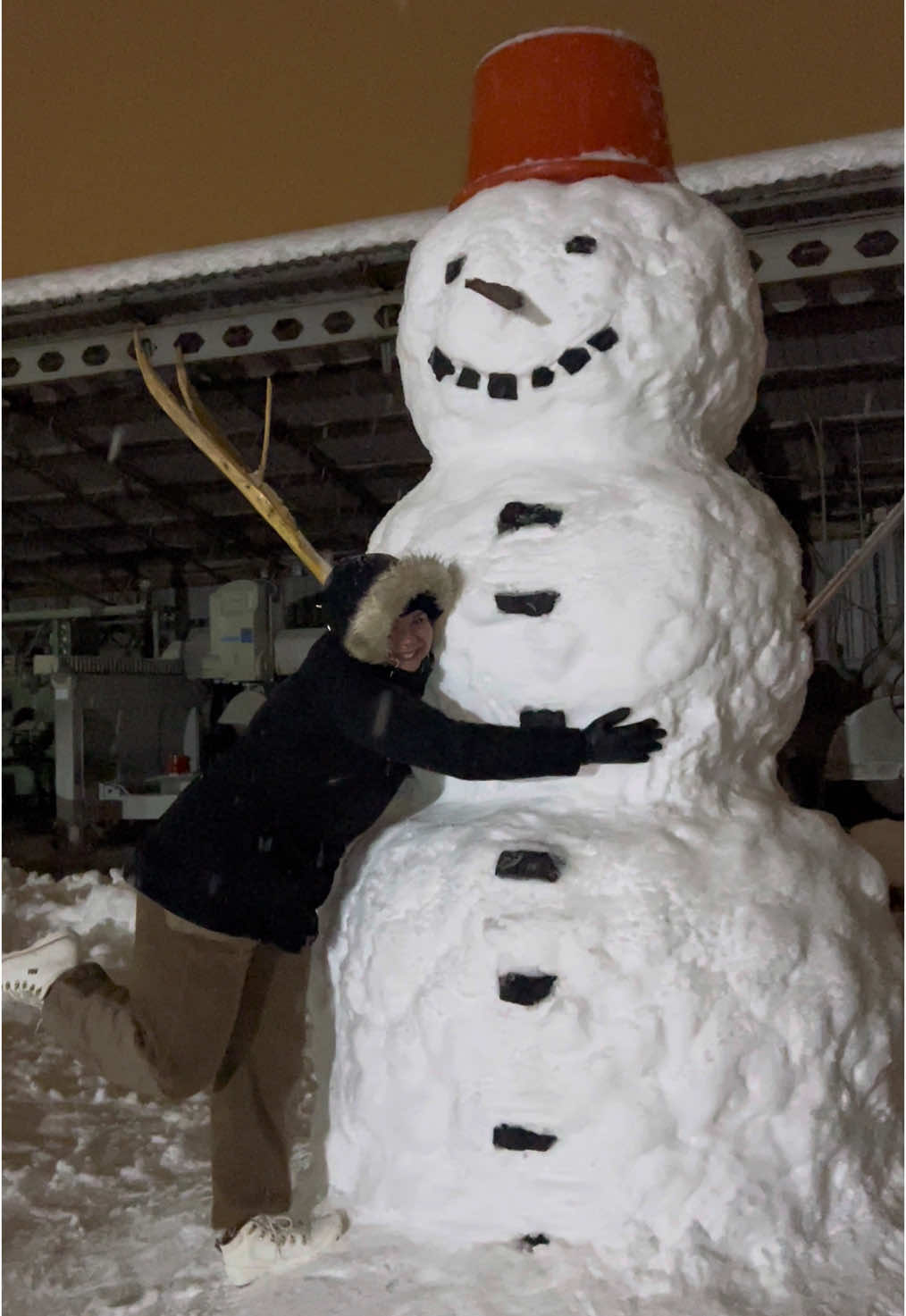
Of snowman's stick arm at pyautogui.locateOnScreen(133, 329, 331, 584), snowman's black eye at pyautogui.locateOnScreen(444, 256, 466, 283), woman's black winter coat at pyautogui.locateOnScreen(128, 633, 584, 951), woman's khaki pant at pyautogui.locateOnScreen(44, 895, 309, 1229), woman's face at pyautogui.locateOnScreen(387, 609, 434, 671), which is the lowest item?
woman's khaki pant at pyautogui.locateOnScreen(44, 895, 309, 1229)

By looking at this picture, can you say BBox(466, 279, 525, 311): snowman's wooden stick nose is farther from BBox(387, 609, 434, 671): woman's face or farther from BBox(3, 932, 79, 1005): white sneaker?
BBox(3, 932, 79, 1005): white sneaker

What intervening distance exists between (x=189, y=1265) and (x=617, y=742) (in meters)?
0.82

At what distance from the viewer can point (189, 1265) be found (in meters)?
1.34

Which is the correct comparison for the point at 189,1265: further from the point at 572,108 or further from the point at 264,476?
the point at 572,108

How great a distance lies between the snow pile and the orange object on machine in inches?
2.6

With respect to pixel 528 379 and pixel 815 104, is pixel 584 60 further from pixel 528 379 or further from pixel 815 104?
pixel 528 379

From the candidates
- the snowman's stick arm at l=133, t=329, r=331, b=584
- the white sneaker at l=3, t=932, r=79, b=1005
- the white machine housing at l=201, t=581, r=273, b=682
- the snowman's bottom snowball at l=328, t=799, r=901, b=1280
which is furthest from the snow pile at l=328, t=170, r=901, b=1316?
the white machine housing at l=201, t=581, r=273, b=682

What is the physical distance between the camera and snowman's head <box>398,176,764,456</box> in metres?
1.39

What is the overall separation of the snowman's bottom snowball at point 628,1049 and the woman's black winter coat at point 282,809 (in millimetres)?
112

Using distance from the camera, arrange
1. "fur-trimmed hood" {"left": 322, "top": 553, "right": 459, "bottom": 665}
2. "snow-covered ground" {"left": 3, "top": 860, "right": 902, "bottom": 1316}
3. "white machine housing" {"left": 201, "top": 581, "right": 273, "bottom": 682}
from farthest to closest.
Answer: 1. "white machine housing" {"left": 201, "top": 581, "right": 273, "bottom": 682}
2. "fur-trimmed hood" {"left": 322, "top": 553, "right": 459, "bottom": 665}
3. "snow-covered ground" {"left": 3, "top": 860, "right": 902, "bottom": 1316}

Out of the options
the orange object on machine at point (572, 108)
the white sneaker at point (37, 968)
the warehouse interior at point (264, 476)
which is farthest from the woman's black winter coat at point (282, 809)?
the warehouse interior at point (264, 476)

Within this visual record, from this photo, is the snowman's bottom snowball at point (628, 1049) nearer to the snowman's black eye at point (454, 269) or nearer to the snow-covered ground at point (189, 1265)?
the snow-covered ground at point (189, 1265)

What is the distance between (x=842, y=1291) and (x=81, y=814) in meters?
3.20

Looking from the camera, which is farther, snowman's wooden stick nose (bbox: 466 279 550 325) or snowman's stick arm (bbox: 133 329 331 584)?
snowman's stick arm (bbox: 133 329 331 584)
